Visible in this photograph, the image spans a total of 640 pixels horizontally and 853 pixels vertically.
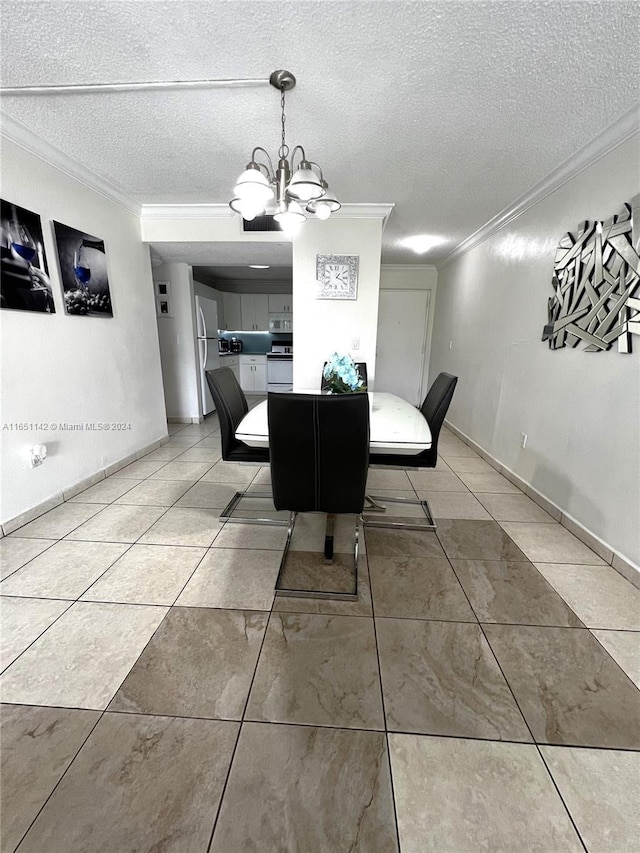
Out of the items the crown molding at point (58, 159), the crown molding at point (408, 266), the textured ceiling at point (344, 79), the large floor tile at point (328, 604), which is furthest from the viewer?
the crown molding at point (408, 266)

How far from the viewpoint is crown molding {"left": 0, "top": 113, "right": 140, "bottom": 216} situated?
1.98 meters

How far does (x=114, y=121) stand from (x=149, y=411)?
7.74 feet

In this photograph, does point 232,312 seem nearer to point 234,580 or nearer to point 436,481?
point 436,481

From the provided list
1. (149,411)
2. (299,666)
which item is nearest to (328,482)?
(299,666)

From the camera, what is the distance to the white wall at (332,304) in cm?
322

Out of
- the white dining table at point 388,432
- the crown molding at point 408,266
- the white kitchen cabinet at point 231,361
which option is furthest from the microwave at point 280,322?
the white dining table at point 388,432

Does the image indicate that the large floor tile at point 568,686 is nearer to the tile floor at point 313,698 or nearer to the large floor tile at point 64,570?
the tile floor at point 313,698

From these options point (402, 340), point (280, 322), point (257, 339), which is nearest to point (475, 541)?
point (402, 340)

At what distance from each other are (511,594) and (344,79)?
8.53 feet

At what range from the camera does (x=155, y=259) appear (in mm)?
4023

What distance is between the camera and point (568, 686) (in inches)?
47.9

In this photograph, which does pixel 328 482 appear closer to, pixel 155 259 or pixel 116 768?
pixel 116 768

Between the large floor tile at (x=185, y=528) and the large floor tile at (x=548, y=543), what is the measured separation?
75.3 inches

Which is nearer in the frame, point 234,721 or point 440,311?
point 234,721
